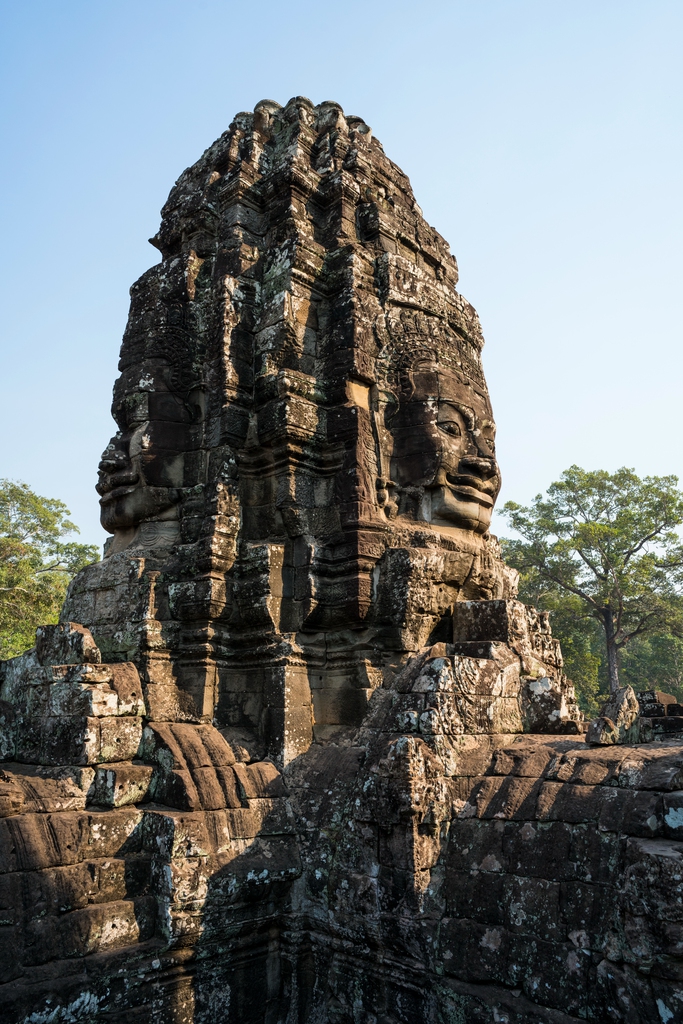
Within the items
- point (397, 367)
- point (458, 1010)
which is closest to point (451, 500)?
point (397, 367)

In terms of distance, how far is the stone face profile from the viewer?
12.9ft

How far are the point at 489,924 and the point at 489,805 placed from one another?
2.09 feet

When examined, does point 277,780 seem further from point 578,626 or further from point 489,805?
point 578,626

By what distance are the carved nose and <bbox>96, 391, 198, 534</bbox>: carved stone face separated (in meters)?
2.51

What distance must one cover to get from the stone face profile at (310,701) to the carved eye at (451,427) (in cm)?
14

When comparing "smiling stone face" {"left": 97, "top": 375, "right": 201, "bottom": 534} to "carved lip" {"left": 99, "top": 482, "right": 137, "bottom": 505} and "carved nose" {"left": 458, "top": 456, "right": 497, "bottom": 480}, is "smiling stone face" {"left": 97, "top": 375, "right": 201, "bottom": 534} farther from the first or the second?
"carved nose" {"left": 458, "top": 456, "right": 497, "bottom": 480}

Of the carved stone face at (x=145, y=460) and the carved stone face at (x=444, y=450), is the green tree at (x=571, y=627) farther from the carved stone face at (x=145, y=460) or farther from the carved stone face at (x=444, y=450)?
the carved stone face at (x=145, y=460)

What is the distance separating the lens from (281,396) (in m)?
6.34

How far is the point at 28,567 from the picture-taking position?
19719 mm

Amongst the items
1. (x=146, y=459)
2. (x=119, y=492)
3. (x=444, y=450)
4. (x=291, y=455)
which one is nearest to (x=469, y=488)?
(x=444, y=450)

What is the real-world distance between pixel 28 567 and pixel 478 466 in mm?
16194

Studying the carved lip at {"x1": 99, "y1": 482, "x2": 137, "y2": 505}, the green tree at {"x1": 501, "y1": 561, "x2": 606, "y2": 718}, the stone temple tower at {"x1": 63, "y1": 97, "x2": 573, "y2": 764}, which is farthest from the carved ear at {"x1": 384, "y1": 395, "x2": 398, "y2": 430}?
the green tree at {"x1": 501, "y1": 561, "x2": 606, "y2": 718}

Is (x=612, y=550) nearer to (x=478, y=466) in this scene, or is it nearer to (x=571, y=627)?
(x=571, y=627)

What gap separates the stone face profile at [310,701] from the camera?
3.95 metres
